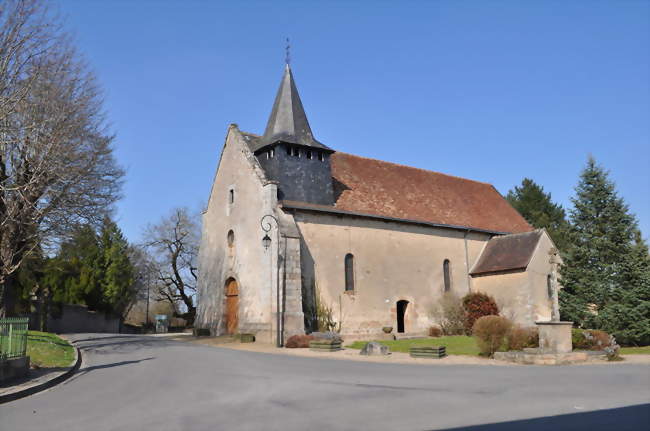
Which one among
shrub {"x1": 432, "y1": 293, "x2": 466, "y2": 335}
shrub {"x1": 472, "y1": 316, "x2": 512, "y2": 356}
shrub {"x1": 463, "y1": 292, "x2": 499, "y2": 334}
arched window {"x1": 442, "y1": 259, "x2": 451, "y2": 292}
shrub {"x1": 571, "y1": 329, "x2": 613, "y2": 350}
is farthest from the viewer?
arched window {"x1": 442, "y1": 259, "x2": 451, "y2": 292}

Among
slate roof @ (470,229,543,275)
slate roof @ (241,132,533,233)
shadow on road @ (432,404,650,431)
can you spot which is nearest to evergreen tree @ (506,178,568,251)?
slate roof @ (241,132,533,233)

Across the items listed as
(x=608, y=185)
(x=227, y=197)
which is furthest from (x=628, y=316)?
(x=227, y=197)

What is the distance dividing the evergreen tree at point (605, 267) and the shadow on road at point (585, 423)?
13.7 m

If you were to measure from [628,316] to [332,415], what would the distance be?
16000 mm

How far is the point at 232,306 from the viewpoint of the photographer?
25219 mm

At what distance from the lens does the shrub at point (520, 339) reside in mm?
14883

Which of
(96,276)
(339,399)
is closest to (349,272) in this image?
(339,399)

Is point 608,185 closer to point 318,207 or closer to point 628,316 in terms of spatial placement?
point 628,316

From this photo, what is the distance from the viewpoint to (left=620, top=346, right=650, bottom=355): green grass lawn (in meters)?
16.7

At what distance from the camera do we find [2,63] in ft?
45.9

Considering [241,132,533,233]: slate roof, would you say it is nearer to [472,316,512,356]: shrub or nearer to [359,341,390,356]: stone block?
Result: [359,341,390,356]: stone block

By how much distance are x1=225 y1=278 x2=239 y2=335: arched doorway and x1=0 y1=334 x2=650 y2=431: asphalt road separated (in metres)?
11.5

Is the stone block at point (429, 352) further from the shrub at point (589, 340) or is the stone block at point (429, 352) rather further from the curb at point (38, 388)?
the curb at point (38, 388)

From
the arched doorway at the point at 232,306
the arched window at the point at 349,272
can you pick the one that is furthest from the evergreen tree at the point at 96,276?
the arched window at the point at 349,272
